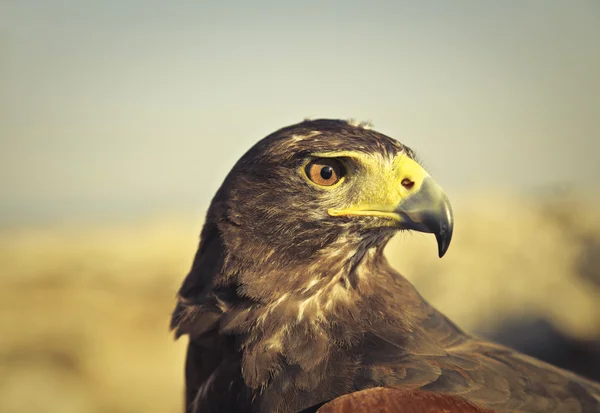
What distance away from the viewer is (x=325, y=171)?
10.3ft

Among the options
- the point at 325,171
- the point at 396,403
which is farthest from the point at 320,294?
the point at 396,403

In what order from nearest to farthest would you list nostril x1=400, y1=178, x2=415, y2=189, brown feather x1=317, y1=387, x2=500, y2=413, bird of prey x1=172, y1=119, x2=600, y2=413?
brown feather x1=317, y1=387, x2=500, y2=413
bird of prey x1=172, y1=119, x2=600, y2=413
nostril x1=400, y1=178, x2=415, y2=189

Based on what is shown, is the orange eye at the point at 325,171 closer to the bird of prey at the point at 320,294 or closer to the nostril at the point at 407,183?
the bird of prey at the point at 320,294

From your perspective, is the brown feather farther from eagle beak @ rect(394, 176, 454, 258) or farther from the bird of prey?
eagle beak @ rect(394, 176, 454, 258)

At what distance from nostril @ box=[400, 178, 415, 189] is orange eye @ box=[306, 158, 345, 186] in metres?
0.32

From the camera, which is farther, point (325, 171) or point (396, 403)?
point (325, 171)

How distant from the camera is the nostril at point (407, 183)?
3.13 m

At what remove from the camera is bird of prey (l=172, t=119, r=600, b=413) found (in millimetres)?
2881

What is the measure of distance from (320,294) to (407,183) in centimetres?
75

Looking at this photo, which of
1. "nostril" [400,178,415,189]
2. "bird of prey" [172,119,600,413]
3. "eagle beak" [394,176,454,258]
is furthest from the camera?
"nostril" [400,178,415,189]

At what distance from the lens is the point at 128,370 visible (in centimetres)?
1029

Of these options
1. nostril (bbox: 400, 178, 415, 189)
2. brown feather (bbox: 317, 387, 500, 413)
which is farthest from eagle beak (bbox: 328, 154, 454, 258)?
brown feather (bbox: 317, 387, 500, 413)

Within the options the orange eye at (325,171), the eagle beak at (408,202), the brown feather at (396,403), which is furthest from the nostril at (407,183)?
the brown feather at (396,403)

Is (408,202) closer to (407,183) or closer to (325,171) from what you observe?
(407,183)
